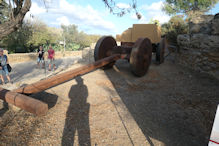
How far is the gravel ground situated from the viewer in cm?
221

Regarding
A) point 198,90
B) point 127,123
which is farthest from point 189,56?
point 127,123

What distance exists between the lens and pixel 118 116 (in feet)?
9.23

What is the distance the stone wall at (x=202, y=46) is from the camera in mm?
5004

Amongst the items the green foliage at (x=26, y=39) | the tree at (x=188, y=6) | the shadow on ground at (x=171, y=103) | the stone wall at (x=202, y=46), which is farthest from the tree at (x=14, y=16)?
the tree at (x=188, y=6)

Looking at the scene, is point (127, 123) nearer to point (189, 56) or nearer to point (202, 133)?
point (202, 133)

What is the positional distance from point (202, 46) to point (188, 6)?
499 inches

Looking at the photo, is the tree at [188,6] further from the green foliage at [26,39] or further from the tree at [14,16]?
the tree at [14,16]

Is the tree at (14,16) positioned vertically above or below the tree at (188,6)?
below

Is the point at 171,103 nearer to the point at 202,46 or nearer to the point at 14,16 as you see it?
the point at 202,46

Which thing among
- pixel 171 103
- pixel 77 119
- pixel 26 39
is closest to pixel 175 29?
pixel 171 103

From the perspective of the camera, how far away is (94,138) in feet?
7.26

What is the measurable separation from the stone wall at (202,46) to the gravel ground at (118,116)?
955 millimetres

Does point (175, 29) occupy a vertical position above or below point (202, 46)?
above

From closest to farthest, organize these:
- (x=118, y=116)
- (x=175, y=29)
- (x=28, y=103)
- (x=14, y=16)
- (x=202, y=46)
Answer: (x=28, y=103), (x=118, y=116), (x=14, y=16), (x=202, y=46), (x=175, y=29)
